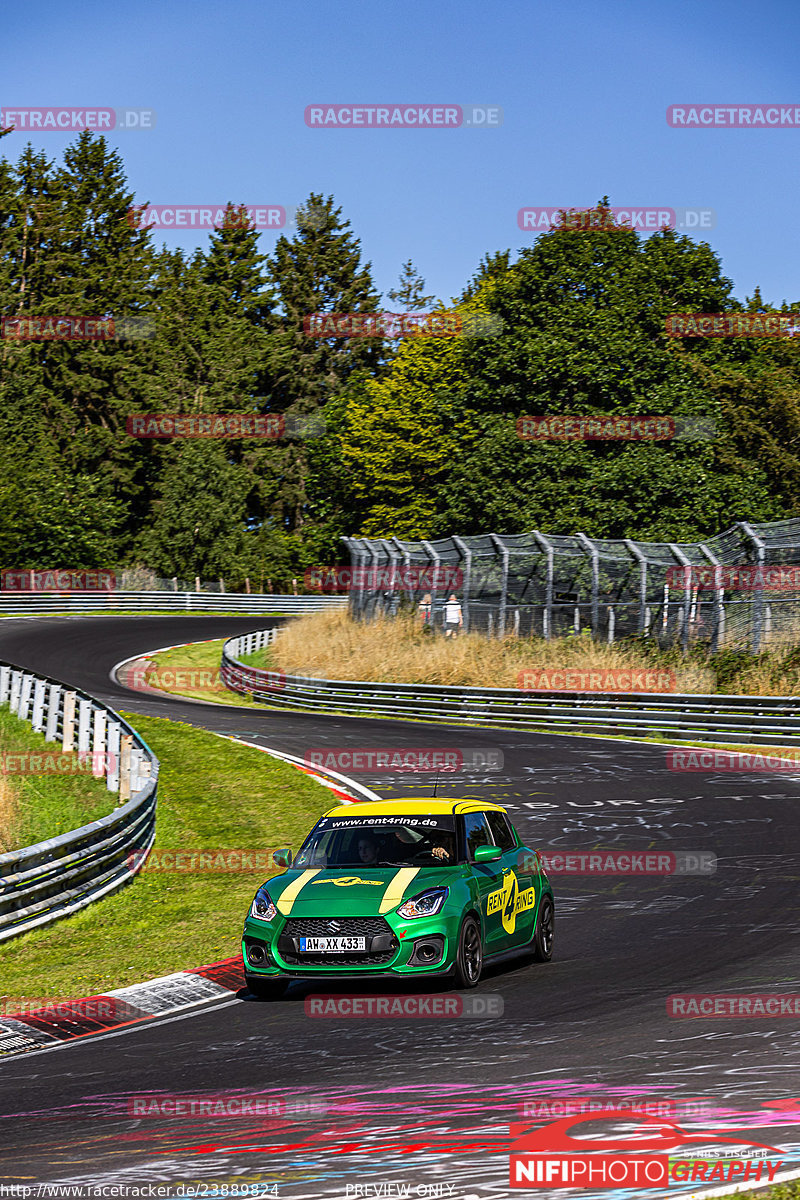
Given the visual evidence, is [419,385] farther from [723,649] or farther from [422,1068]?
[422,1068]

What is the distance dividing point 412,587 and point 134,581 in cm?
3562

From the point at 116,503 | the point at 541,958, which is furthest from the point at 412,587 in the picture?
the point at 116,503

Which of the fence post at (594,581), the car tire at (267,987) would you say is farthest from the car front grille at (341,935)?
the fence post at (594,581)

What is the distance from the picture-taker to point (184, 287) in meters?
101

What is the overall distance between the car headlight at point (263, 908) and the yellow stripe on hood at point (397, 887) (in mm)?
795

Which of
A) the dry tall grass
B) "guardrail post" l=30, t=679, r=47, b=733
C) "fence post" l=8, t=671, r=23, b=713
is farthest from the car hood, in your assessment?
the dry tall grass

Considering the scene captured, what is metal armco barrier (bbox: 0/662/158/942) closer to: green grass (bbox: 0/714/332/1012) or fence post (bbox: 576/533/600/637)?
green grass (bbox: 0/714/332/1012)

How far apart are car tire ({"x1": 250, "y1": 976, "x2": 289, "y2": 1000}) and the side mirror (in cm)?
167

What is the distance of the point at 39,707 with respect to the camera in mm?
25844

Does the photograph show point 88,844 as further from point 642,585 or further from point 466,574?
point 466,574

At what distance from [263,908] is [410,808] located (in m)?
1.65

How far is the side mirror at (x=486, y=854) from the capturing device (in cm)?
1062

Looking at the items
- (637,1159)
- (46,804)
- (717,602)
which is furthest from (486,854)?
(717,602)

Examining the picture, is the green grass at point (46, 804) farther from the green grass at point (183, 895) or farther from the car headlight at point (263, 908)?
the car headlight at point (263, 908)
